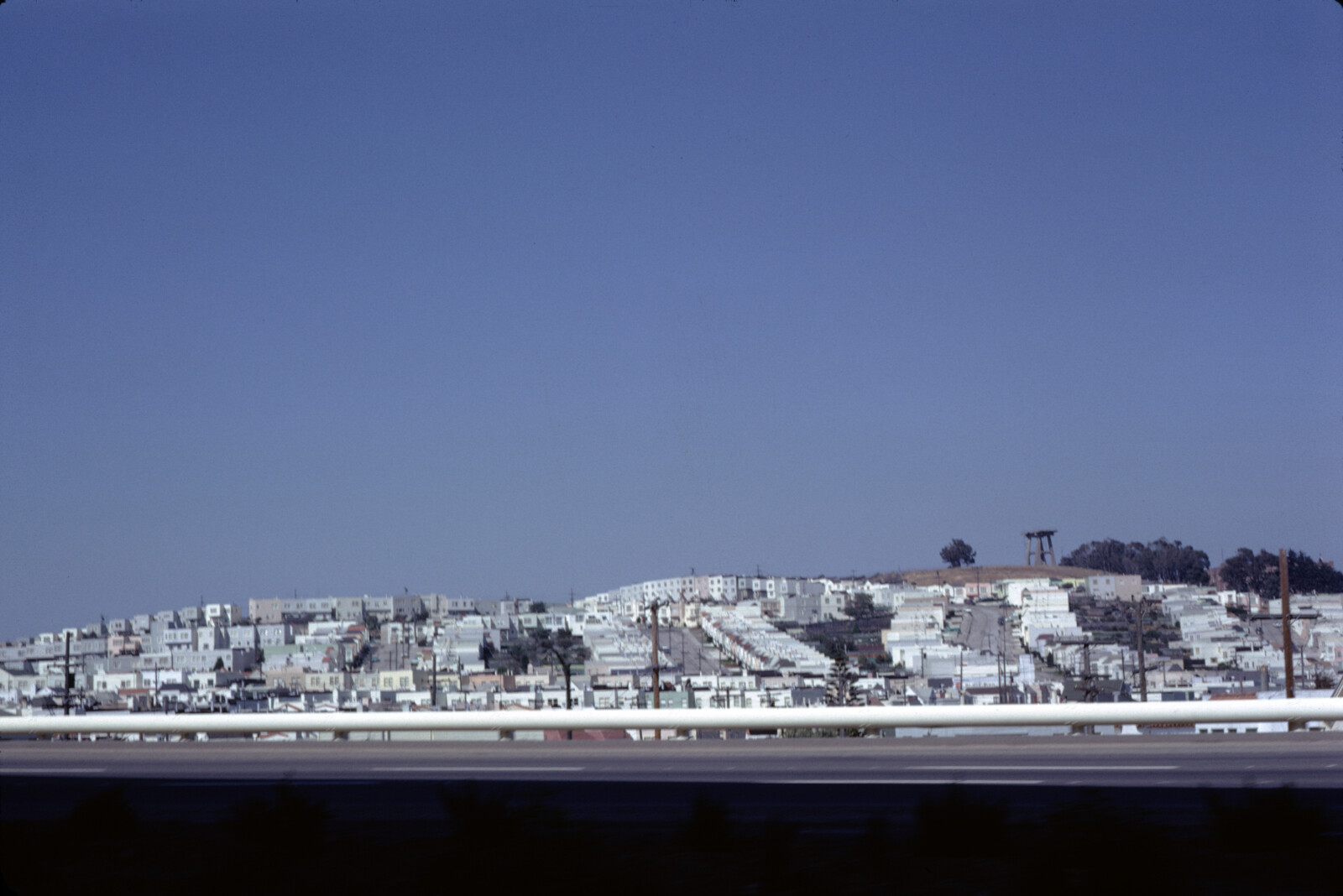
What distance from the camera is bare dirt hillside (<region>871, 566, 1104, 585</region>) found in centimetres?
3597

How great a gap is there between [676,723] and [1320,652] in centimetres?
1573

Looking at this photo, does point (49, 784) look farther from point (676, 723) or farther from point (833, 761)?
point (833, 761)

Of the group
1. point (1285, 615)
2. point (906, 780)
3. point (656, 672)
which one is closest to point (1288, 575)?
point (1285, 615)

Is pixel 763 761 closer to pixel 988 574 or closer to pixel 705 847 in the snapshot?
pixel 705 847

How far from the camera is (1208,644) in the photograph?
2923cm

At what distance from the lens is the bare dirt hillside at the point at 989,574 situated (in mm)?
35969

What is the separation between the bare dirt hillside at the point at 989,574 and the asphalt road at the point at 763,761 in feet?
76.3

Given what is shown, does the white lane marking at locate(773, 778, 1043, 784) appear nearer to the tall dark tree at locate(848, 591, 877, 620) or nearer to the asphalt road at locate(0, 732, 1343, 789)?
the asphalt road at locate(0, 732, 1343, 789)

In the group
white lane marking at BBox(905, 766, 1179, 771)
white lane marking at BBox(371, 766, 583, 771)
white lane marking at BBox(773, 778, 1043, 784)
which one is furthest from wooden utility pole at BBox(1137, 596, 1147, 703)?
white lane marking at BBox(371, 766, 583, 771)

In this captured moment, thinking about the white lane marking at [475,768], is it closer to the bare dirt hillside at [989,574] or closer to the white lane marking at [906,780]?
the white lane marking at [906,780]

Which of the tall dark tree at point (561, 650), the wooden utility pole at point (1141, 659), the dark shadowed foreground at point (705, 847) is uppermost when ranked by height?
the dark shadowed foreground at point (705, 847)

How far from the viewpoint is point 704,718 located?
13.3 metres

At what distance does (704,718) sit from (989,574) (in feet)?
85.2

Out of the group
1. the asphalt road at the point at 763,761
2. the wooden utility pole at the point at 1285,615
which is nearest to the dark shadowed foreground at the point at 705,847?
the asphalt road at the point at 763,761
